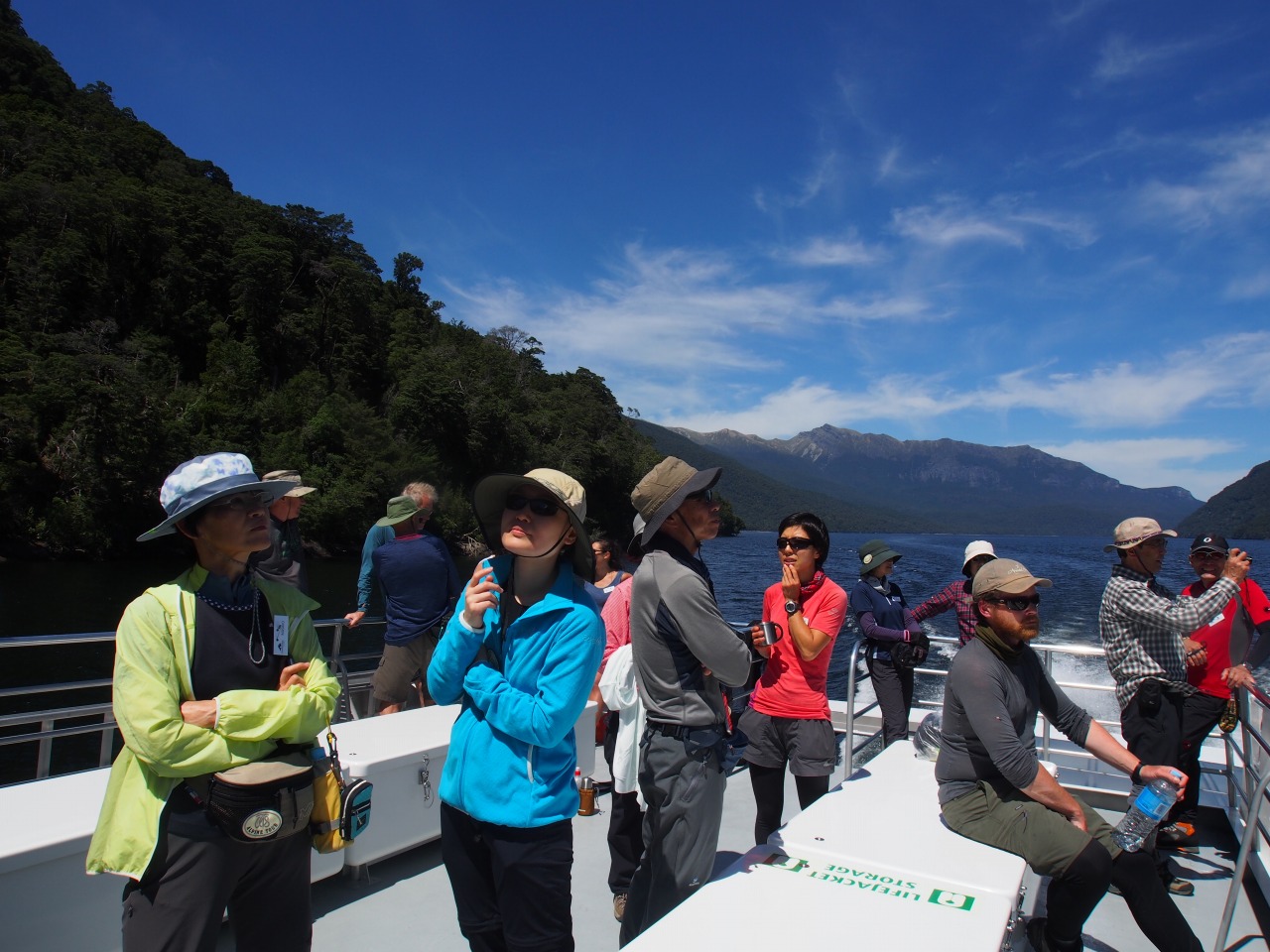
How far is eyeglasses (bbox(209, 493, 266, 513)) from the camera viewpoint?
1860mm

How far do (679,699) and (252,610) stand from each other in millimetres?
1201

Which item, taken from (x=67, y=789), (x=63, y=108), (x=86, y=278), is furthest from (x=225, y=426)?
(x=67, y=789)

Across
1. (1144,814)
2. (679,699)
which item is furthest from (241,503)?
(1144,814)

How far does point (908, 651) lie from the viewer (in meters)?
5.08

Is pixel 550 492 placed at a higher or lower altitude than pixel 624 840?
higher

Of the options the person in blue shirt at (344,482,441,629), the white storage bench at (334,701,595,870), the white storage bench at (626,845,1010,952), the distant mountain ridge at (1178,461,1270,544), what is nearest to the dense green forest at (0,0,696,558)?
the person in blue shirt at (344,482,441,629)

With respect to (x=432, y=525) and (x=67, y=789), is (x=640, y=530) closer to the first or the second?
(x=67, y=789)

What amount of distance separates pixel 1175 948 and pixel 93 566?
131ft

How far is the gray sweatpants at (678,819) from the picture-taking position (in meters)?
2.28

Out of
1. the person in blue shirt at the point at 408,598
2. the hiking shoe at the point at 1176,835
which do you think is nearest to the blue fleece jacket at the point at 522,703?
the person in blue shirt at the point at 408,598

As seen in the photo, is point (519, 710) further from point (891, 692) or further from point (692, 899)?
point (891, 692)

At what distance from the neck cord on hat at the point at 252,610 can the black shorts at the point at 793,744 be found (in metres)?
2.02

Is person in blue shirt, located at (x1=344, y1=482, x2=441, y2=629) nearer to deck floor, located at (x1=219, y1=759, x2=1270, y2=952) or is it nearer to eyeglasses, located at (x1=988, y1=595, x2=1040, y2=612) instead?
deck floor, located at (x1=219, y1=759, x2=1270, y2=952)

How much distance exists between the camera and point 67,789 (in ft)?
9.07
